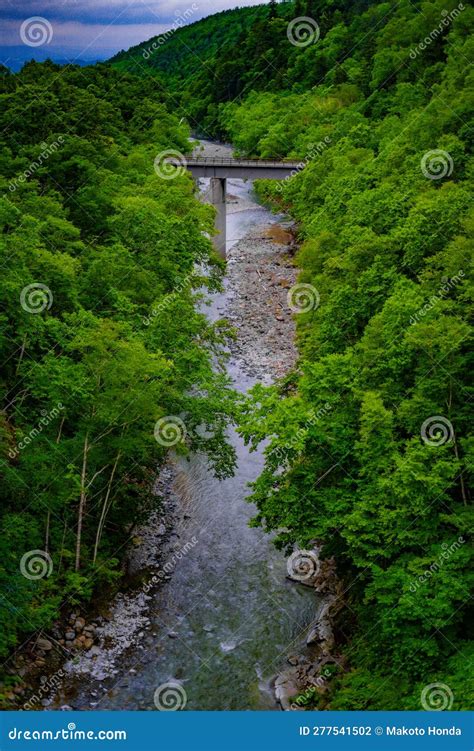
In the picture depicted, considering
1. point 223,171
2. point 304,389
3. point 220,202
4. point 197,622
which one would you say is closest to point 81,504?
point 197,622

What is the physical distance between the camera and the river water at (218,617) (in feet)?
73.8

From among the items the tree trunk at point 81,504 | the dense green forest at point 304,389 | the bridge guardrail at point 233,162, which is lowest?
the tree trunk at point 81,504

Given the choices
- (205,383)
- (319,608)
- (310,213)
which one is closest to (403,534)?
(319,608)

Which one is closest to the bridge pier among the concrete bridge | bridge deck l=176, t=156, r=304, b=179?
the concrete bridge

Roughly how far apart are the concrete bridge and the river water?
36.1 meters

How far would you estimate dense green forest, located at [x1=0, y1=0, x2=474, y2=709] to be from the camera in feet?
68.2

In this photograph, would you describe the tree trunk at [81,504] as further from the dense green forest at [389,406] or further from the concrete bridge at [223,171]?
the concrete bridge at [223,171]

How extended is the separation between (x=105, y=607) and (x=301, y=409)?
8.86 meters

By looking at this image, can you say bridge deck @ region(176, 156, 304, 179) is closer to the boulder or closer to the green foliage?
the green foliage

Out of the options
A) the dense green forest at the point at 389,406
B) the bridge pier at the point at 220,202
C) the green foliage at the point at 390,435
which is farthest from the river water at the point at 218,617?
the bridge pier at the point at 220,202

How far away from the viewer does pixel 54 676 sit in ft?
73.7

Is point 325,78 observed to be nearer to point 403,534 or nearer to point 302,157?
point 302,157

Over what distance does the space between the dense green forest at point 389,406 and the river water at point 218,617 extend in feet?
5.29

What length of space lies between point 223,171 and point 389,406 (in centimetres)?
4377
